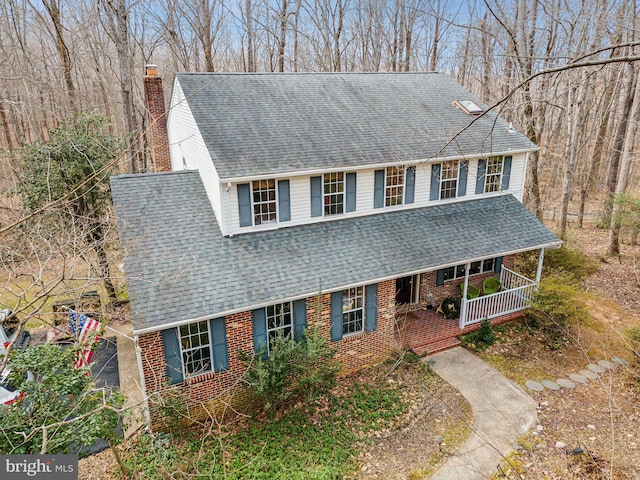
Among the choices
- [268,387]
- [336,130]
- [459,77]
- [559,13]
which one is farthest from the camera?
[459,77]

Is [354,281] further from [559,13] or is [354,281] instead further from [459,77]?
[459,77]

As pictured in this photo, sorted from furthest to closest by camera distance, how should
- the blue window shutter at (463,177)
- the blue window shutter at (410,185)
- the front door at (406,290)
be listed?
1. the front door at (406,290)
2. the blue window shutter at (463,177)
3. the blue window shutter at (410,185)

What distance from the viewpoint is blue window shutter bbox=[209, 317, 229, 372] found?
9.50 m

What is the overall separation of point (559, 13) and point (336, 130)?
13521 millimetres

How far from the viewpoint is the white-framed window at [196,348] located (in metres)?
9.48

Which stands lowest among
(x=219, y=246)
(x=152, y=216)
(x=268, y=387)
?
(x=268, y=387)

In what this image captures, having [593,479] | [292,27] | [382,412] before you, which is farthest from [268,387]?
[292,27]

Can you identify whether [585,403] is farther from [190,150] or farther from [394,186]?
[190,150]

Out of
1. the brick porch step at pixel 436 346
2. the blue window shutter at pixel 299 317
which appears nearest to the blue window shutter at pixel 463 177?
the brick porch step at pixel 436 346

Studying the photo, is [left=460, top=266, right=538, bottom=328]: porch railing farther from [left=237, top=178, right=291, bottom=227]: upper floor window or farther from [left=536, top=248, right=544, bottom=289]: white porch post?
[left=237, top=178, right=291, bottom=227]: upper floor window

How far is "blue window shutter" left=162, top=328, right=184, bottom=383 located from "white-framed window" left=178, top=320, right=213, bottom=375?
5.4 inches

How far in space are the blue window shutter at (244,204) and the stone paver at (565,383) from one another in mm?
9087

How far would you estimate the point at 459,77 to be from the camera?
33.8 m

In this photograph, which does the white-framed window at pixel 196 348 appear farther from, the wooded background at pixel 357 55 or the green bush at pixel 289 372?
the wooded background at pixel 357 55
